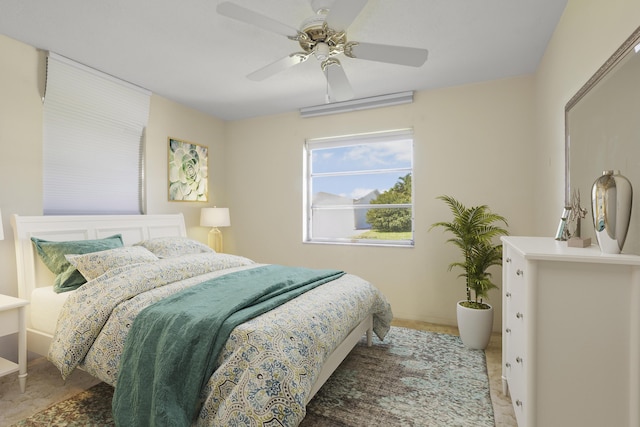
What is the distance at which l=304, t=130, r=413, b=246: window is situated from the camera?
3863 millimetres

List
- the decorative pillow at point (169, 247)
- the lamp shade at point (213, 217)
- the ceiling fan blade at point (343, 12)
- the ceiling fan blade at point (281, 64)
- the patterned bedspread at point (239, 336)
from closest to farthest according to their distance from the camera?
the patterned bedspread at point (239, 336), the ceiling fan blade at point (343, 12), the ceiling fan blade at point (281, 64), the decorative pillow at point (169, 247), the lamp shade at point (213, 217)

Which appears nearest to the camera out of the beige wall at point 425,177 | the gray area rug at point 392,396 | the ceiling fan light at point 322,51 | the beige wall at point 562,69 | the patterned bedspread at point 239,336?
the patterned bedspread at point 239,336

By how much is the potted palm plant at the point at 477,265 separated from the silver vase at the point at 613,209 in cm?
162

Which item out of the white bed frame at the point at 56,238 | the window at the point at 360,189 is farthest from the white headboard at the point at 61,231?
the window at the point at 360,189

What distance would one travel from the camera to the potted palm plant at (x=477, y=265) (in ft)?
9.30

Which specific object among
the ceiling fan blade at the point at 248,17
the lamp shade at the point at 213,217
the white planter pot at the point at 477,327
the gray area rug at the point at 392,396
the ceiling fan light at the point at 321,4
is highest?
the ceiling fan light at the point at 321,4

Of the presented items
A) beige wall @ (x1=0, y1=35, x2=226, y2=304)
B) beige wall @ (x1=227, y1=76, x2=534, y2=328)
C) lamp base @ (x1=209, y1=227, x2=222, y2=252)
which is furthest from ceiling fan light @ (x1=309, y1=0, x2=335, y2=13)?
lamp base @ (x1=209, y1=227, x2=222, y2=252)

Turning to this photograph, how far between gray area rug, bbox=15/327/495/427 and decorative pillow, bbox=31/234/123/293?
0.77 m

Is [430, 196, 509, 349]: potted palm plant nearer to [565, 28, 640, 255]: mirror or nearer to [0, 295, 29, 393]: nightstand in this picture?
[565, 28, 640, 255]: mirror

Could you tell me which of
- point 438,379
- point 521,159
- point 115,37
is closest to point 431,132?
point 521,159

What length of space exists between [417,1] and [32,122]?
3116 mm

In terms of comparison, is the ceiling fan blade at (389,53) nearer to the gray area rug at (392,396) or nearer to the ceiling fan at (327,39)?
the ceiling fan at (327,39)

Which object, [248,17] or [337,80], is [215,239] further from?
[248,17]

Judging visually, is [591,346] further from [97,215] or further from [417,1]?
[97,215]
